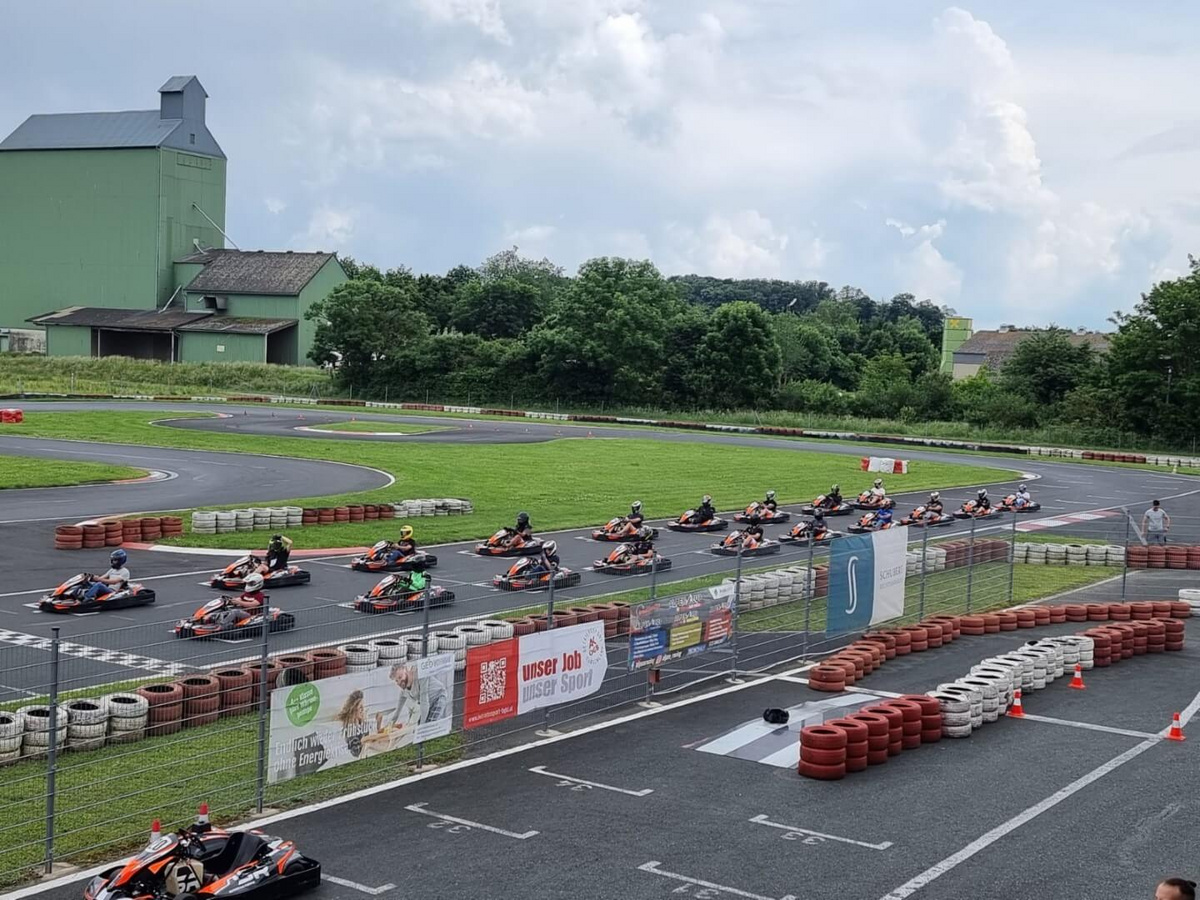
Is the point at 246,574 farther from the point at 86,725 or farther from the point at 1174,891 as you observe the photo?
the point at 1174,891

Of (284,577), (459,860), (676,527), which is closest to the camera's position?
(459,860)

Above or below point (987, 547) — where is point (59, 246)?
above

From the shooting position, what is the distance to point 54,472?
43656 millimetres

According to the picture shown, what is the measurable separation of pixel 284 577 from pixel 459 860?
49.9 ft

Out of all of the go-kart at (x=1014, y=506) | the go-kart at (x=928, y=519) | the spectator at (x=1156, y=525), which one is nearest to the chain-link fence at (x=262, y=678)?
the spectator at (x=1156, y=525)

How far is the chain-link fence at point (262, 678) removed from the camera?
44.4ft

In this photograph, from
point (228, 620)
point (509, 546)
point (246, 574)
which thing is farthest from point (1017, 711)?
point (246, 574)

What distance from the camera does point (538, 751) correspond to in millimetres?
16312

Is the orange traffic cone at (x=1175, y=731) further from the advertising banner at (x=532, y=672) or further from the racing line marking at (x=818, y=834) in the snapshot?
the advertising banner at (x=532, y=672)

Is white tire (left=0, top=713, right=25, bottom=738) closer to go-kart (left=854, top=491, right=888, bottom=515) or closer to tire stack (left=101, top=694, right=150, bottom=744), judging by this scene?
tire stack (left=101, top=694, right=150, bottom=744)

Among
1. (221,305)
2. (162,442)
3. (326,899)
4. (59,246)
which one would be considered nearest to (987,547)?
(326,899)

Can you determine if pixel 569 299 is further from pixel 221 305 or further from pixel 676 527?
pixel 676 527

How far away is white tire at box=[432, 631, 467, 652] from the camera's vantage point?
19781 millimetres

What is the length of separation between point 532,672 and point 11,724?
6.16 m
